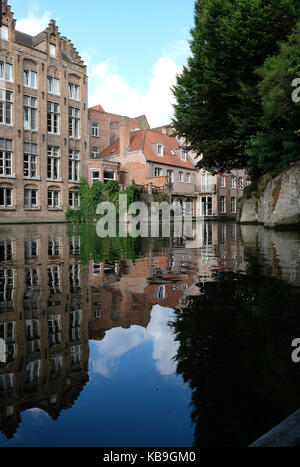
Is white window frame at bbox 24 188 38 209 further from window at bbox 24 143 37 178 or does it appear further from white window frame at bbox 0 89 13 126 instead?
white window frame at bbox 0 89 13 126

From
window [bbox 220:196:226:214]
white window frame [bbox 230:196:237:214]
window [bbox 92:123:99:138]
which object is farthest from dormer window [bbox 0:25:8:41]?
white window frame [bbox 230:196:237:214]

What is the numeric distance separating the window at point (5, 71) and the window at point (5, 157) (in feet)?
18.0

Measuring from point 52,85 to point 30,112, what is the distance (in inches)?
158

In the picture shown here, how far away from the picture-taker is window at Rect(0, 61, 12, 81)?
32.1 m

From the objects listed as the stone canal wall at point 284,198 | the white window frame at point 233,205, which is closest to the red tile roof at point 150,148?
the white window frame at point 233,205

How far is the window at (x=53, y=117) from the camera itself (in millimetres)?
36125

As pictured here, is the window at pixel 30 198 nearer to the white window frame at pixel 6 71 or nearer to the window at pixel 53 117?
the window at pixel 53 117

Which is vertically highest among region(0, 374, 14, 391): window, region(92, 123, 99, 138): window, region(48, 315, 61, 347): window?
region(92, 123, 99, 138): window

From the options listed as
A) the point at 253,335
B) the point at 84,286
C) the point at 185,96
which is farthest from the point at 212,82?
the point at 253,335

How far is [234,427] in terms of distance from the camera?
1.22 m

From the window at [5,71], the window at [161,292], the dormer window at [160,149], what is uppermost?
the window at [5,71]

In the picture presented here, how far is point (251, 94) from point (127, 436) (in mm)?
18428

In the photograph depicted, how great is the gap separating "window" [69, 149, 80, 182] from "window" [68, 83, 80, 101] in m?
5.55

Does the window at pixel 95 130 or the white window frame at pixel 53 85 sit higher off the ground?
the white window frame at pixel 53 85
